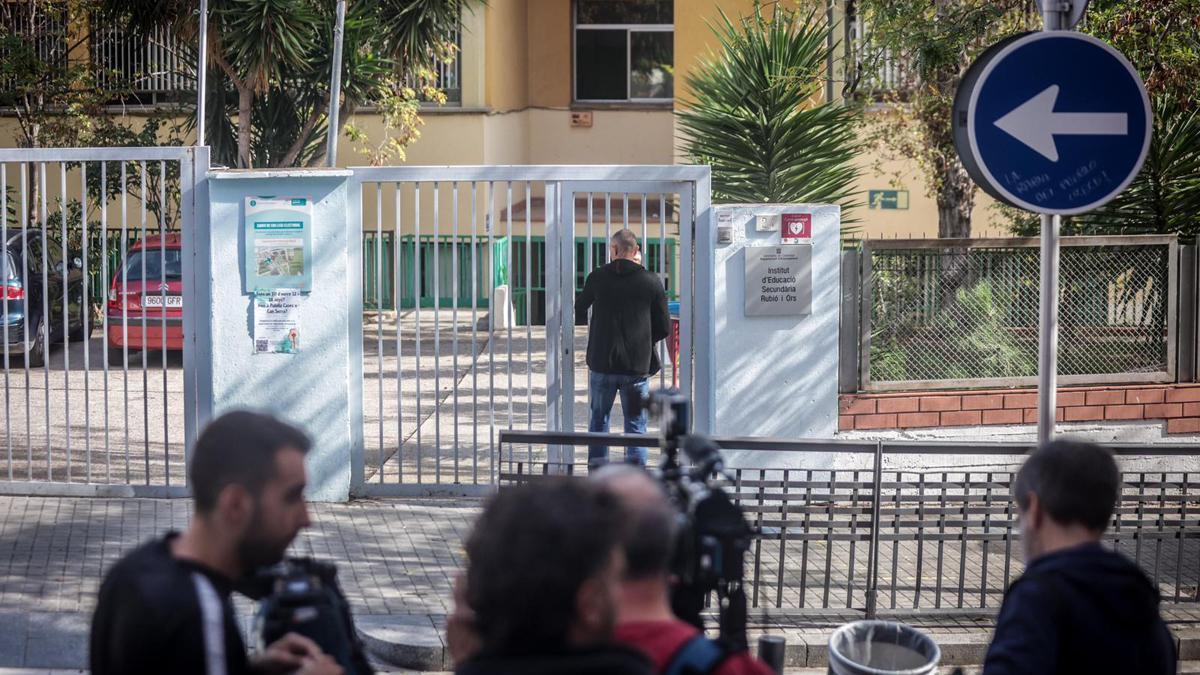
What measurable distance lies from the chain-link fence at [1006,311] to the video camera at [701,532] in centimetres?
662

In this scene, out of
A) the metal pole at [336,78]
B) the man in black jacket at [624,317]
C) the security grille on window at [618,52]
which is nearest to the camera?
the man in black jacket at [624,317]

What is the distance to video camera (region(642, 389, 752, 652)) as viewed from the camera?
2953 millimetres

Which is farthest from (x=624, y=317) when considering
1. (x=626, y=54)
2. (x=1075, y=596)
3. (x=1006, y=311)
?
(x=626, y=54)

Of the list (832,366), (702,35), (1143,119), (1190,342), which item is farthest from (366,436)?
(702,35)

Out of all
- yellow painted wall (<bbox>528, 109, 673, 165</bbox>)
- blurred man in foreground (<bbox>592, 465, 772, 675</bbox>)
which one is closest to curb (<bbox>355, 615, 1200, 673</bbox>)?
blurred man in foreground (<bbox>592, 465, 772, 675</bbox>)

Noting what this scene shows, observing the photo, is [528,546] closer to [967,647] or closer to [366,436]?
[967,647]

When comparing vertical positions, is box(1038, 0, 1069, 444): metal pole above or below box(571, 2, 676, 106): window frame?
below

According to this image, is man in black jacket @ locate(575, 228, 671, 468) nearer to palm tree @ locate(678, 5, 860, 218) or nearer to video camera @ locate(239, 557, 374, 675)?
palm tree @ locate(678, 5, 860, 218)

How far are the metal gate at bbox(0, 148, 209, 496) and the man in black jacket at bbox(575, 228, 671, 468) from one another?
106 inches

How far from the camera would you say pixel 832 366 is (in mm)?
9672

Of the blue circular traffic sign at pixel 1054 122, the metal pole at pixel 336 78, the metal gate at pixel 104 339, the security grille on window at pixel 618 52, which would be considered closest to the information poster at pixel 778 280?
the metal gate at pixel 104 339

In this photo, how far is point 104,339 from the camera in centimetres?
917

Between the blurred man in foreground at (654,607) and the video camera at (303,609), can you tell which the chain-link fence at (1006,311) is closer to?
the video camera at (303,609)

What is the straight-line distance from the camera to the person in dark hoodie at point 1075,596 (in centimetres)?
304
